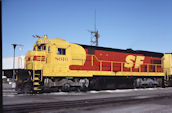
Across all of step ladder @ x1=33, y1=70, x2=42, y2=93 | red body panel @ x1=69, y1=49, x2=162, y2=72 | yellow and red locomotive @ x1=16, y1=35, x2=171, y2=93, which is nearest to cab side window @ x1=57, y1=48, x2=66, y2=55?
yellow and red locomotive @ x1=16, y1=35, x2=171, y2=93

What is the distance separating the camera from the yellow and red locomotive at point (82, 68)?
14.6 m

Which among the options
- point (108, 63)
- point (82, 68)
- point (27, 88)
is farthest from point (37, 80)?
point (108, 63)

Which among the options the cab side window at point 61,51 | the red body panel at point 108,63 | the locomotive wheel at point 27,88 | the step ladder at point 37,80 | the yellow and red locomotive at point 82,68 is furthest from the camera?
the red body panel at point 108,63

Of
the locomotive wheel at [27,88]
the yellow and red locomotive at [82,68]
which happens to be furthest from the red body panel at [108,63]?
the locomotive wheel at [27,88]

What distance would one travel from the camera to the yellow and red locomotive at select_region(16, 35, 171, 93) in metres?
14.6

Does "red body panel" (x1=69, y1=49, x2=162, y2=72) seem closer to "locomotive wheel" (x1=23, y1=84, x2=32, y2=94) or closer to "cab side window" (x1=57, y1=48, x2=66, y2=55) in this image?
"cab side window" (x1=57, y1=48, x2=66, y2=55)

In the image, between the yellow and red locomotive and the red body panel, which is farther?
the red body panel

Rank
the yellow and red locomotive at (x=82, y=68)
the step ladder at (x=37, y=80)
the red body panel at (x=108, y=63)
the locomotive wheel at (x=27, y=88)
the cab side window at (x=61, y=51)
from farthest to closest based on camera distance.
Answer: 1. the red body panel at (x=108, y=63)
2. the cab side window at (x=61, y=51)
3. the yellow and red locomotive at (x=82, y=68)
4. the locomotive wheel at (x=27, y=88)
5. the step ladder at (x=37, y=80)

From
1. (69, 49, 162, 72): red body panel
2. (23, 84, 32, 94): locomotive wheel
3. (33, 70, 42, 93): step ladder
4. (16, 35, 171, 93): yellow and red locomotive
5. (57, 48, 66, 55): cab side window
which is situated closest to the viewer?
(33, 70, 42, 93): step ladder

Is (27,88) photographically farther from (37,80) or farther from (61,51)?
(61,51)

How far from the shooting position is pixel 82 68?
1677 cm

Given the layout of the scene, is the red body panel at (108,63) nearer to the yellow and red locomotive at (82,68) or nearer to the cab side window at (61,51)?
the yellow and red locomotive at (82,68)

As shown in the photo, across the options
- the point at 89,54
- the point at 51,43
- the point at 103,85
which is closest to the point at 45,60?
the point at 51,43

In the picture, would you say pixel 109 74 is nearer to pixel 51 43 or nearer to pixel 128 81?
pixel 128 81
